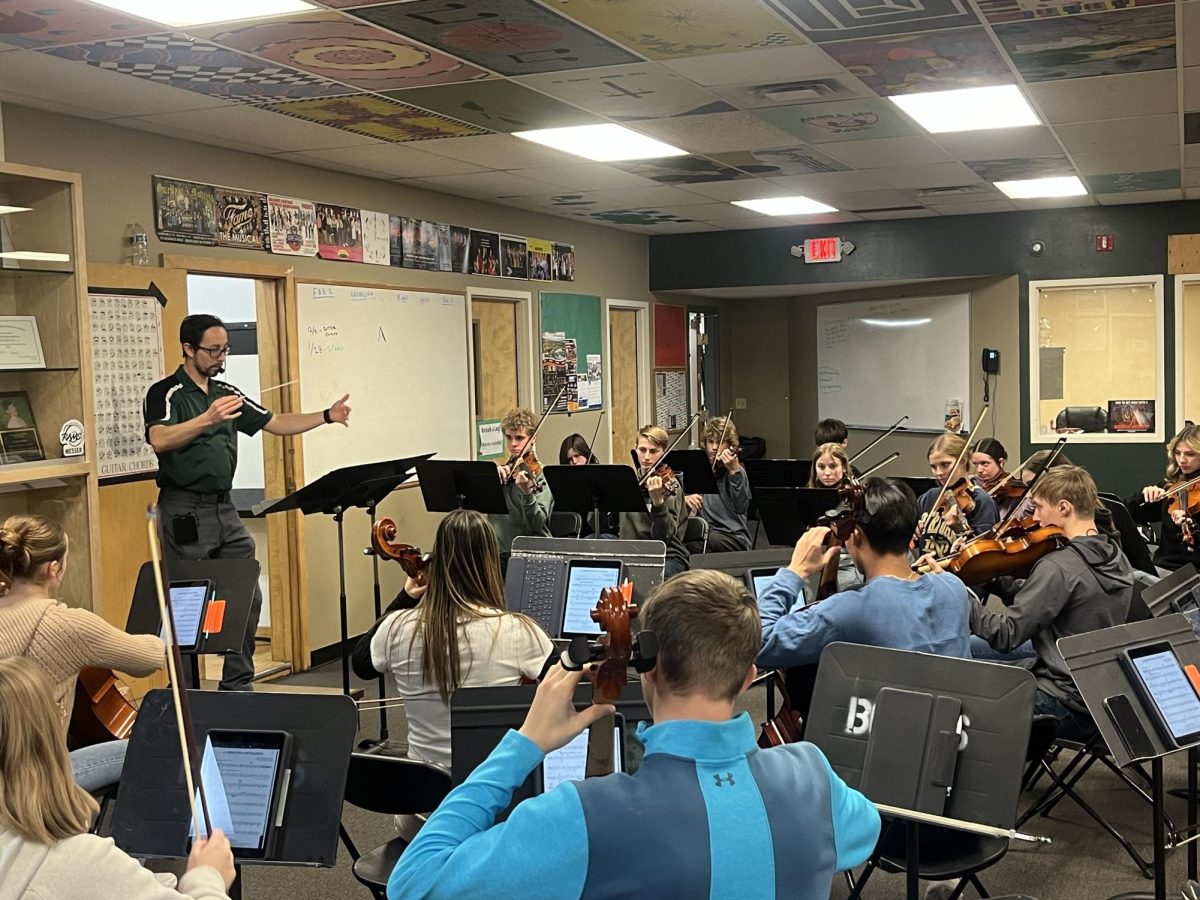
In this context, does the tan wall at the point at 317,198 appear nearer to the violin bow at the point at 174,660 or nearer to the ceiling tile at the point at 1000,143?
the ceiling tile at the point at 1000,143

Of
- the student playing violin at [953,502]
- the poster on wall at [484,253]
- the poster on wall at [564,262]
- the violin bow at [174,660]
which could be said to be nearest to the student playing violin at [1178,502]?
the student playing violin at [953,502]

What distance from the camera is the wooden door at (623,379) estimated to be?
363 inches

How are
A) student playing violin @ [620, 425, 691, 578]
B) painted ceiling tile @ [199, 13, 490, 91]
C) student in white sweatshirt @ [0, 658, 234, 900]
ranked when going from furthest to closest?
student playing violin @ [620, 425, 691, 578], painted ceiling tile @ [199, 13, 490, 91], student in white sweatshirt @ [0, 658, 234, 900]

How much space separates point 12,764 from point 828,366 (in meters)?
9.66

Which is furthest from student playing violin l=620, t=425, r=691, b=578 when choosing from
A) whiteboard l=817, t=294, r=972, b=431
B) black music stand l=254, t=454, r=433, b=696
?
whiteboard l=817, t=294, r=972, b=431

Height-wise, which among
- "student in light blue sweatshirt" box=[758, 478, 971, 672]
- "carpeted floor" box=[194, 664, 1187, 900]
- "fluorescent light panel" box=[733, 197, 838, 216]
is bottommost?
"carpeted floor" box=[194, 664, 1187, 900]

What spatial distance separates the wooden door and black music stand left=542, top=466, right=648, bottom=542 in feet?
12.0

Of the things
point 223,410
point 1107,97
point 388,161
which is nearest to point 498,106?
point 388,161

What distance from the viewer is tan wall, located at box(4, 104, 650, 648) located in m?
4.65

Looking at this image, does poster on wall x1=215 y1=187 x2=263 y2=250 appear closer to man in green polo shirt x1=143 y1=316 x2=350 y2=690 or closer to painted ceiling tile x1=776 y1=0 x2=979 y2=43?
man in green polo shirt x1=143 y1=316 x2=350 y2=690

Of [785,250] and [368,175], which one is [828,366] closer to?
[785,250]

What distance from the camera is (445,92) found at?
4.42m

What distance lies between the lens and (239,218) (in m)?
5.43

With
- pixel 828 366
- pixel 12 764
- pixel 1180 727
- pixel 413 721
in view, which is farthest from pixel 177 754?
pixel 828 366
